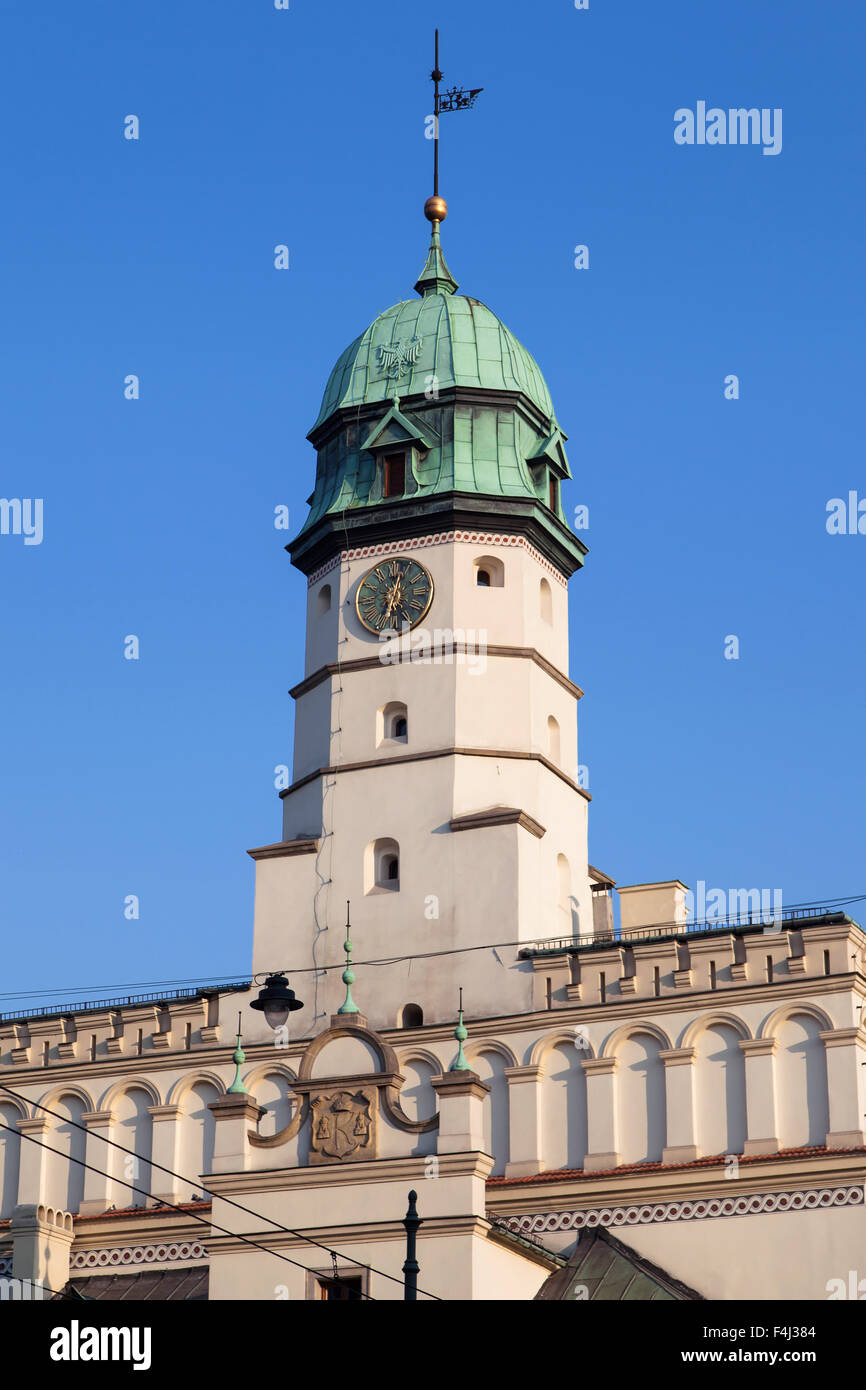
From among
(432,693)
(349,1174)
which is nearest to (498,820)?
(432,693)

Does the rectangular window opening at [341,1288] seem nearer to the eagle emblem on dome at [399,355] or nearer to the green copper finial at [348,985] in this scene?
the green copper finial at [348,985]

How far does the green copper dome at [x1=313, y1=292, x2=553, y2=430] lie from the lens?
5381 centimetres

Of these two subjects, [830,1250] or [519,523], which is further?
[519,523]

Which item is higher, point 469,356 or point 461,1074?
point 469,356

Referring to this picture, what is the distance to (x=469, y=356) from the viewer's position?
54.1 meters

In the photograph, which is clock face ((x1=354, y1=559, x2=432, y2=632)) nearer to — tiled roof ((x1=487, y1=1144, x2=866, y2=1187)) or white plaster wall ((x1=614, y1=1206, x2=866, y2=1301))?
tiled roof ((x1=487, y1=1144, x2=866, y2=1187))

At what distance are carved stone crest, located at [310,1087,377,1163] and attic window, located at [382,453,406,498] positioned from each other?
53.0 ft

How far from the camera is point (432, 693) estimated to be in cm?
5019

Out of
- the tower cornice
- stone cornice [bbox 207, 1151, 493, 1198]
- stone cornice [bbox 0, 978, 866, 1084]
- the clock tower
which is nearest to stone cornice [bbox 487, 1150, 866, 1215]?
stone cornice [bbox 0, 978, 866, 1084]

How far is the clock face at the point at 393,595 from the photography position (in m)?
51.1
